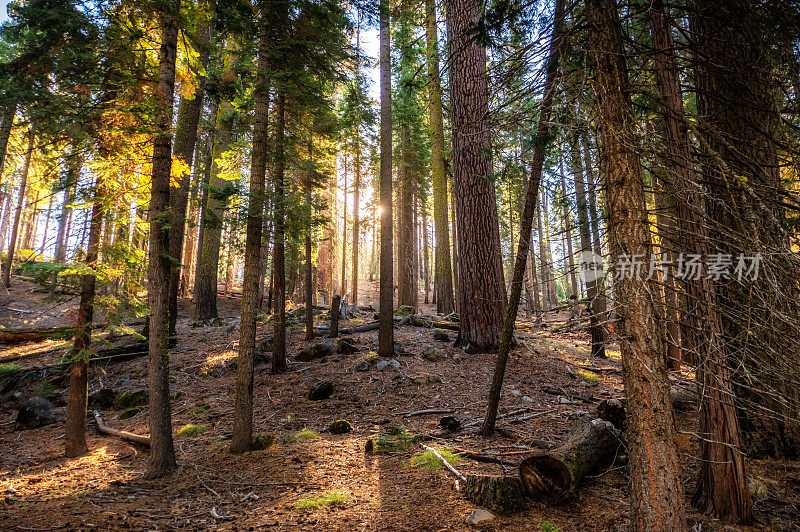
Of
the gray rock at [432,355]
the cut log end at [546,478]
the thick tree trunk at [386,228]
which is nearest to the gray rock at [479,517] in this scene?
the cut log end at [546,478]

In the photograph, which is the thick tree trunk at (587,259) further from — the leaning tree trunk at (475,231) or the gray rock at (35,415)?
the gray rock at (35,415)

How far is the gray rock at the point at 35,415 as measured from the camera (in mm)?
7887

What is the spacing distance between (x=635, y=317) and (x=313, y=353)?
882 cm

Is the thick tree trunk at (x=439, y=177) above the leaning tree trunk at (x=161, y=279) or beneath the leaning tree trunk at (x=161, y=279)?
above

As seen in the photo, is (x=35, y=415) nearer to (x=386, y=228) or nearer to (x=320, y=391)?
(x=320, y=391)

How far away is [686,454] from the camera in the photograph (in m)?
4.23

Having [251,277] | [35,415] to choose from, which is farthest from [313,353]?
[35,415]

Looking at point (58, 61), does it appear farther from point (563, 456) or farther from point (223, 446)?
point (563, 456)

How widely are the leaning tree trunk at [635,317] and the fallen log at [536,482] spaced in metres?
0.87

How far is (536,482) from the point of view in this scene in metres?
3.40

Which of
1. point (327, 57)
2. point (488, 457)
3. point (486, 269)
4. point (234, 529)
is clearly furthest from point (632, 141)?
point (327, 57)

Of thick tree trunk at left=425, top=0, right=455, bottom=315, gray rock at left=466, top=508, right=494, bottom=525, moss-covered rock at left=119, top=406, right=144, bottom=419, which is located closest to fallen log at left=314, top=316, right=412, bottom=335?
thick tree trunk at left=425, top=0, right=455, bottom=315

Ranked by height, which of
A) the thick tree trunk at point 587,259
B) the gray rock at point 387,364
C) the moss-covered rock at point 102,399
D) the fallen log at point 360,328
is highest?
the thick tree trunk at point 587,259

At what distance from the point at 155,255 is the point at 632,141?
20.6ft
